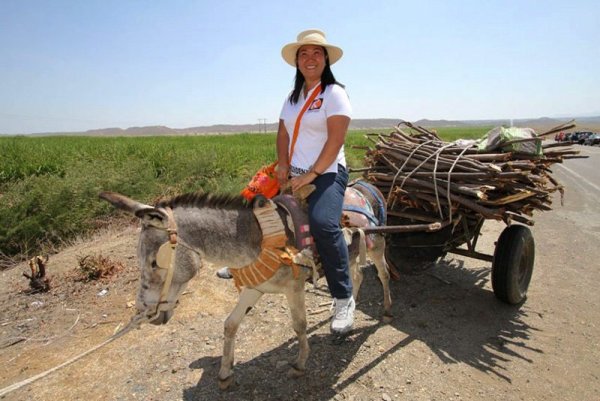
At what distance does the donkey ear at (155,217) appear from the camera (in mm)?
2461

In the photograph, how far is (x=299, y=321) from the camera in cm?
333

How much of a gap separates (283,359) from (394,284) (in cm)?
249

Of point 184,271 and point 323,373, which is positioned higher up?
point 184,271

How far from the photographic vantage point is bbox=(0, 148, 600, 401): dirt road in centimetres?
338

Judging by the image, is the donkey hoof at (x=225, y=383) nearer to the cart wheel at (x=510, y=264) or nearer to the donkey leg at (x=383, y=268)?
the donkey leg at (x=383, y=268)

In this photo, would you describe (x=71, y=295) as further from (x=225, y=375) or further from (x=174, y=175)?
(x=174, y=175)

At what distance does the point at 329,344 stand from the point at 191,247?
2.18 meters

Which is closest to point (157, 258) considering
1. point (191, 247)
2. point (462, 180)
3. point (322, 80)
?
point (191, 247)

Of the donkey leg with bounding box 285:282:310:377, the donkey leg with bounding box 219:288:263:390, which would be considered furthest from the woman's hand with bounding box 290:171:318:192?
the donkey leg with bounding box 219:288:263:390

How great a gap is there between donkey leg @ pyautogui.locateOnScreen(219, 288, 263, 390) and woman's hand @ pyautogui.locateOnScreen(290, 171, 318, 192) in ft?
3.14

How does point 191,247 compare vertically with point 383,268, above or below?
above

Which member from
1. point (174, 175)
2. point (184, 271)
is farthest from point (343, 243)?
point (174, 175)

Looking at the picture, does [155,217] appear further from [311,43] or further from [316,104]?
[311,43]

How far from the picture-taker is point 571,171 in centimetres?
1786
